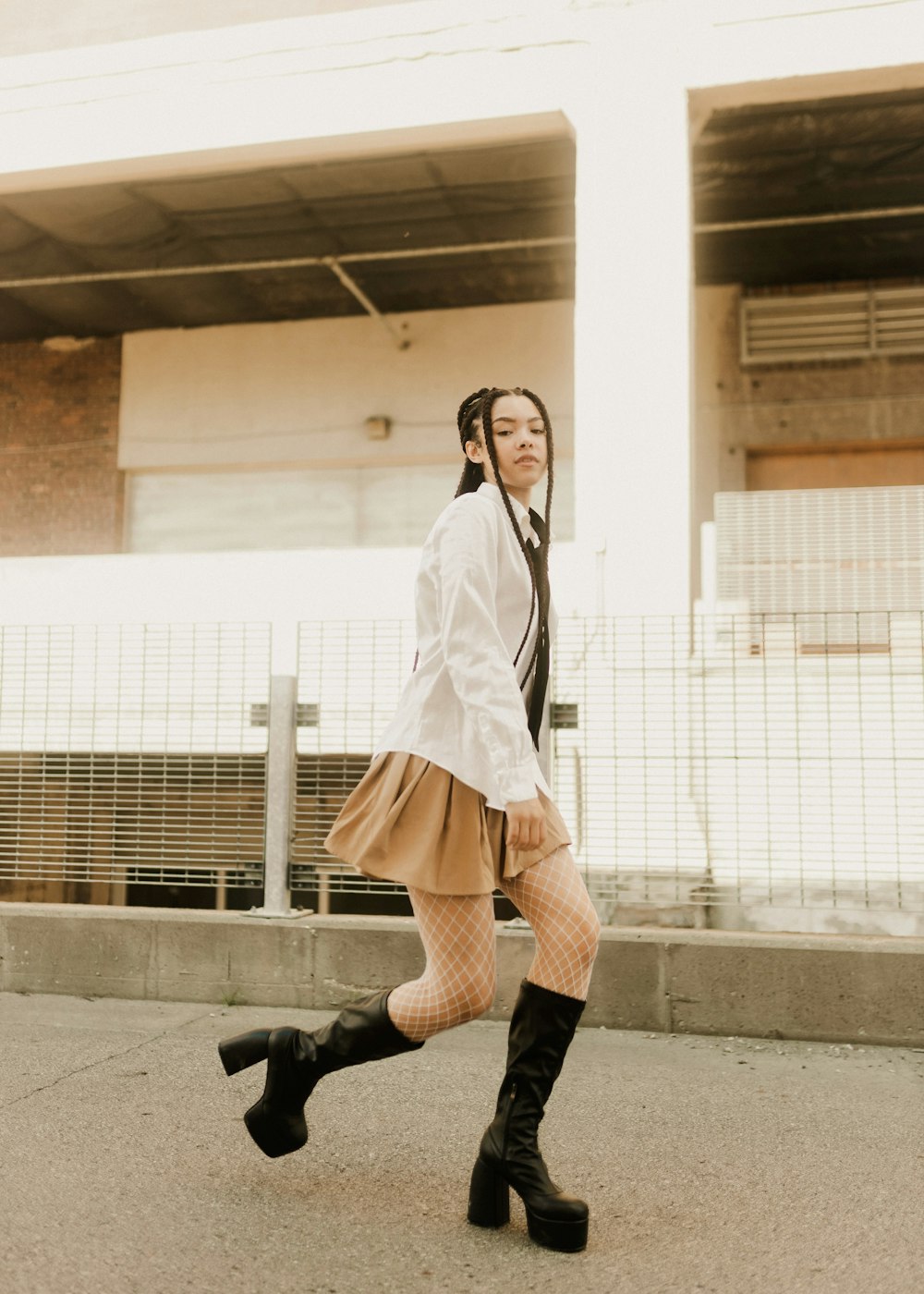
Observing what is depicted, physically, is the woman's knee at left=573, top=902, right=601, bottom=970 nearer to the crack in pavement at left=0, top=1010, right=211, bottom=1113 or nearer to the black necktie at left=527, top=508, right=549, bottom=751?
the black necktie at left=527, top=508, right=549, bottom=751

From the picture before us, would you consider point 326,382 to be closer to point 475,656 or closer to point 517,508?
point 517,508

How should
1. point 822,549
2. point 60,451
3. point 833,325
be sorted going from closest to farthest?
point 822,549 < point 833,325 < point 60,451

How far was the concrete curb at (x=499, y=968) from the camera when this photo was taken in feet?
16.6

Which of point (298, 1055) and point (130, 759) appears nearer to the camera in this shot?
point (298, 1055)

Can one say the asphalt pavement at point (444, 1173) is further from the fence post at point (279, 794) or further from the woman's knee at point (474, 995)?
the fence post at point (279, 794)

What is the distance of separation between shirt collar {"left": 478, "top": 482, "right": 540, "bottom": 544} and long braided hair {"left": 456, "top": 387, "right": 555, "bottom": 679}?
0.04ft

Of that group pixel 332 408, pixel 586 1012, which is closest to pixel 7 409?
pixel 332 408

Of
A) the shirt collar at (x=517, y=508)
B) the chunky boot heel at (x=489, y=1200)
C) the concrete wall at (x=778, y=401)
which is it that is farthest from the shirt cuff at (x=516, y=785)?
the concrete wall at (x=778, y=401)

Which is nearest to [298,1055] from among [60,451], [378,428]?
[378,428]

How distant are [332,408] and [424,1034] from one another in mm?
12380

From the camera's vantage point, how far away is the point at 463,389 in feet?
46.4

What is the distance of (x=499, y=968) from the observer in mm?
5414

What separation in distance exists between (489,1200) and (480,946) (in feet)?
1.91

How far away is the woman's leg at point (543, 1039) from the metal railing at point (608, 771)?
117 inches
